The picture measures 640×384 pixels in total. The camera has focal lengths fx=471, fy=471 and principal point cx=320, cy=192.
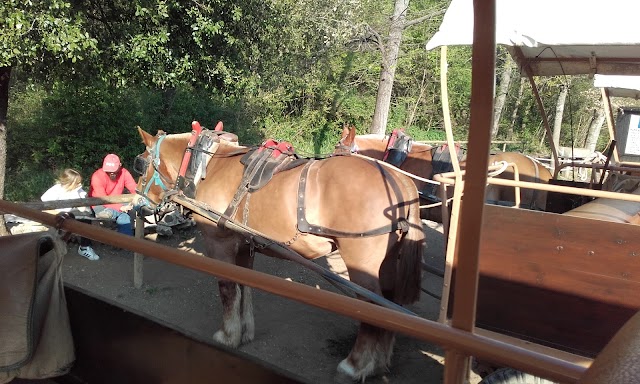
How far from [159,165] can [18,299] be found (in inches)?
106

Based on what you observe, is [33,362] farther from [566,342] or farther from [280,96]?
[280,96]

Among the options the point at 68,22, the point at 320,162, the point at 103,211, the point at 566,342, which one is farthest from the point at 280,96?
the point at 566,342

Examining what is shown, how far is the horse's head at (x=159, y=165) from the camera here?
433 centimetres

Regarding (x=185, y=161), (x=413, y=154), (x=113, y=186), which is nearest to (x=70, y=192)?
(x=113, y=186)

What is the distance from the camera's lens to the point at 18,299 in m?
1.75

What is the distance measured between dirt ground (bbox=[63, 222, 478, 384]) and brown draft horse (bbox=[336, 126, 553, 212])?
1.34 meters

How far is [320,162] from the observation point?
379 cm

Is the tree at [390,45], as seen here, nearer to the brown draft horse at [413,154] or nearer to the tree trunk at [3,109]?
the brown draft horse at [413,154]

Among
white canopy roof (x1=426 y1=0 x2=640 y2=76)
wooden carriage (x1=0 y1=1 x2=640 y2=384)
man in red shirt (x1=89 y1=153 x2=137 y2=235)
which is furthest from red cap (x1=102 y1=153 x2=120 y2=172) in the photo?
white canopy roof (x1=426 y1=0 x2=640 y2=76)

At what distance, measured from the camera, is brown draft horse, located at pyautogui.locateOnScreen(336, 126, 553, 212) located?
5.56 m

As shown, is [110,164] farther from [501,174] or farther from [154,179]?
[501,174]

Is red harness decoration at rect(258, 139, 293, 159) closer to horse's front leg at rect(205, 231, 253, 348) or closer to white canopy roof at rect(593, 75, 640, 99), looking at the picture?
horse's front leg at rect(205, 231, 253, 348)

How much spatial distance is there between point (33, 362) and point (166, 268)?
4550mm

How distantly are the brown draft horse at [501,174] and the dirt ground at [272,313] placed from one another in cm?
134
